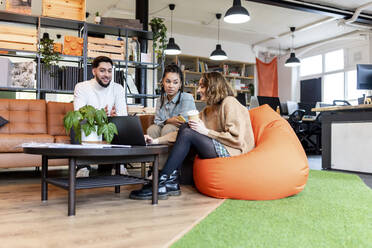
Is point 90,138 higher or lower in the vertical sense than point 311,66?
lower

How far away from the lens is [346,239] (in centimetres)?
144

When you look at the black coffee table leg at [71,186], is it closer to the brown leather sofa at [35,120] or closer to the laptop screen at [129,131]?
the laptop screen at [129,131]

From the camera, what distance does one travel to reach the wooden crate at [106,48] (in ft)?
14.6

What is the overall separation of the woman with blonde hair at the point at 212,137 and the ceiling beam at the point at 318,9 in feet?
14.6

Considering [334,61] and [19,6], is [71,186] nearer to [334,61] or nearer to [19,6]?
[19,6]

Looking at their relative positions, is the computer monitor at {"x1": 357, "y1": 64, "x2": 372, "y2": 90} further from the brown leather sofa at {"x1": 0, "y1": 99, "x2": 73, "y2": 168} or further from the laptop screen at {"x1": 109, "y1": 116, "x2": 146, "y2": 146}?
the brown leather sofa at {"x1": 0, "y1": 99, "x2": 73, "y2": 168}

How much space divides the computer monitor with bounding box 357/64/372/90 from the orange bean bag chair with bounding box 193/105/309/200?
269cm

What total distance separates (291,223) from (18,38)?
377 centimetres

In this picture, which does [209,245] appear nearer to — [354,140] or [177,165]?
[177,165]

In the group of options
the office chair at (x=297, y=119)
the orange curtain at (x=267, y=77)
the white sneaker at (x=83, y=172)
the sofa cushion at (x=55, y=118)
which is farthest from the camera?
the orange curtain at (x=267, y=77)

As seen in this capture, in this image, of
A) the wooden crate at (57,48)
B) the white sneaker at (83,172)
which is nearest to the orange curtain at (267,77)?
the wooden crate at (57,48)

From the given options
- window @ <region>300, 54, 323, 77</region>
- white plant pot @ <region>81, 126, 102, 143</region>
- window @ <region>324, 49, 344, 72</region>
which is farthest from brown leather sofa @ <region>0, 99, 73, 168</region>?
window @ <region>300, 54, 323, 77</region>

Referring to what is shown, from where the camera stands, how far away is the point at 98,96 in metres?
3.07

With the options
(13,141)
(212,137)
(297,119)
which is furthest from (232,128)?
(297,119)
